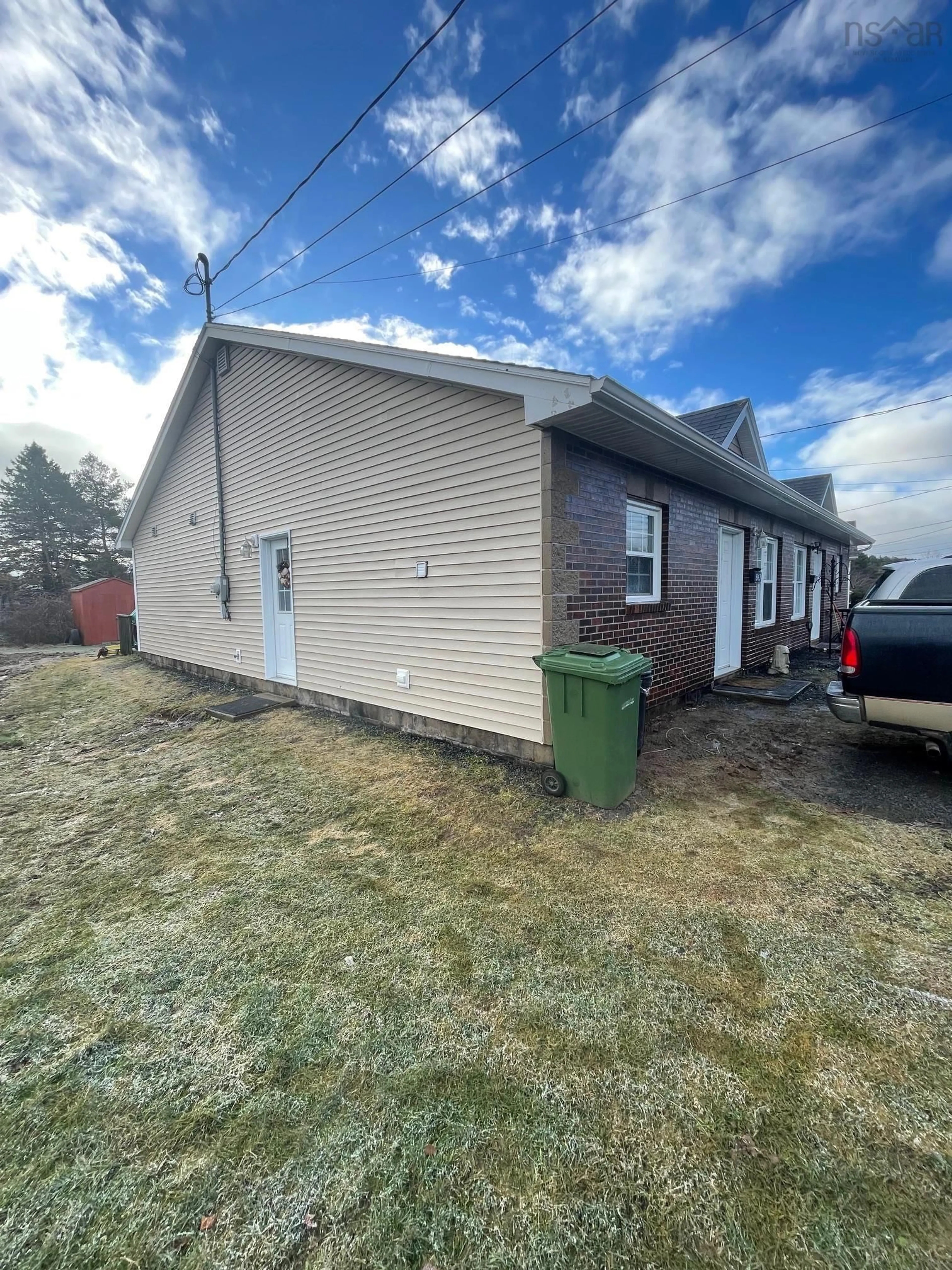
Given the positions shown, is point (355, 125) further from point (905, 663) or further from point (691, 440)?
point (905, 663)

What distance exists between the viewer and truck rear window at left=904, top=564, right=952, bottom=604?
13.4ft


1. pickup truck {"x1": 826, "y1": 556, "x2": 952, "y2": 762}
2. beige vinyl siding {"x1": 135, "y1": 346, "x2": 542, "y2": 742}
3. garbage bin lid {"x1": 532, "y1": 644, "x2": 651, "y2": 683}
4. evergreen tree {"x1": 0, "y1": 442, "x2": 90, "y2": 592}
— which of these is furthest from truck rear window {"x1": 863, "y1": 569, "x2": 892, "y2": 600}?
evergreen tree {"x1": 0, "y1": 442, "x2": 90, "y2": 592}

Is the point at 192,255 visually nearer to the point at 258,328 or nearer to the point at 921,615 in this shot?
the point at 258,328

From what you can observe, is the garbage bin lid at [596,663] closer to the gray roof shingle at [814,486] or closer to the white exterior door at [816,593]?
the white exterior door at [816,593]

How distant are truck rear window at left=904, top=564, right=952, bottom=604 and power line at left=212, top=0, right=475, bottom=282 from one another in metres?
6.33

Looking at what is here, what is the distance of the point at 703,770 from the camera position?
173 inches

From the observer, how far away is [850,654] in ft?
12.8

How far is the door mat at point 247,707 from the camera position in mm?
6777

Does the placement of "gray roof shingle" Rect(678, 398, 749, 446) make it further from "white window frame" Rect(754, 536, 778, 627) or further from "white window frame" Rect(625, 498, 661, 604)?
"white window frame" Rect(625, 498, 661, 604)

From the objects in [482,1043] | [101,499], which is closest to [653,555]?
[482,1043]

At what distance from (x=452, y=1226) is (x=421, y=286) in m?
10.5

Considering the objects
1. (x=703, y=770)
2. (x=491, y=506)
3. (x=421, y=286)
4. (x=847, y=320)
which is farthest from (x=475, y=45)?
(x=847, y=320)

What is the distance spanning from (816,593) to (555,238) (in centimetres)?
1073

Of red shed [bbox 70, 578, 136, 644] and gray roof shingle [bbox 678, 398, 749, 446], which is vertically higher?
gray roof shingle [bbox 678, 398, 749, 446]
